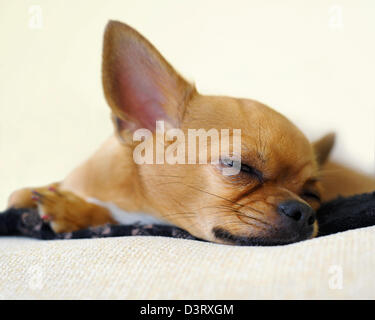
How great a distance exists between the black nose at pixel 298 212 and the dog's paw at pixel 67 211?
2.48ft

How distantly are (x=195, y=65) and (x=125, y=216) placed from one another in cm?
139

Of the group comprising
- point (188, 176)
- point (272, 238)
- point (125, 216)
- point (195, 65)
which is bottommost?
point (125, 216)

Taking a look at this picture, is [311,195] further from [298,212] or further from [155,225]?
[155,225]

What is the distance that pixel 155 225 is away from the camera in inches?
56.1

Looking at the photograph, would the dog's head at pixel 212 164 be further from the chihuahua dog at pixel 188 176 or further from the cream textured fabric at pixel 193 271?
the cream textured fabric at pixel 193 271

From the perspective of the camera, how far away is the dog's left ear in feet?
6.40

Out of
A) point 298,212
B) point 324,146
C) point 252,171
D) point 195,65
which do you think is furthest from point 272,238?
point 195,65

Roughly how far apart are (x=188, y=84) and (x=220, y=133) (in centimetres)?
34

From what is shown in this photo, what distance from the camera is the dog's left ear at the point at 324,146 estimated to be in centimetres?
195

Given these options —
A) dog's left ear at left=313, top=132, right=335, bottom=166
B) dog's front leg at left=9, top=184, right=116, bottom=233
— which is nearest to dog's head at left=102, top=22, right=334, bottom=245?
dog's front leg at left=9, top=184, right=116, bottom=233

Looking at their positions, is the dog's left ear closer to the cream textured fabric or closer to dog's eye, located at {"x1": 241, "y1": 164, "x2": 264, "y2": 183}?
dog's eye, located at {"x1": 241, "y1": 164, "x2": 264, "y2": 183}

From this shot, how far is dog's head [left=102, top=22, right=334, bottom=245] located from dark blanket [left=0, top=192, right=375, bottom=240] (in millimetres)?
73

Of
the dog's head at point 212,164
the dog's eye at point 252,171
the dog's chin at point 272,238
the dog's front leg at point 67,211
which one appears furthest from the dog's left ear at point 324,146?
the dog's front leg at point 67,211
